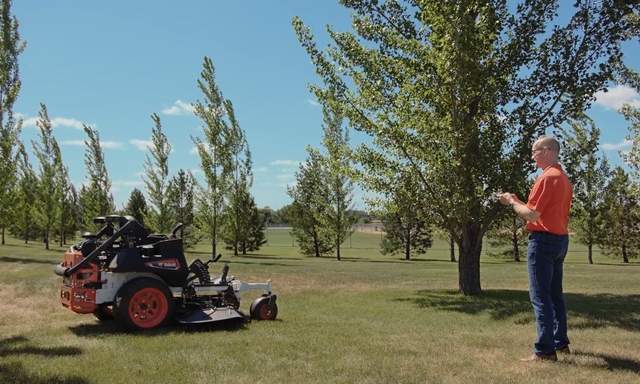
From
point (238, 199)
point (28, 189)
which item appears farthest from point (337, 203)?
point (28, 189)

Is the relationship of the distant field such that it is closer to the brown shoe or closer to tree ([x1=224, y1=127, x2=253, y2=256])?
tree ([x1=224, y1=127, x2=253, y2=256])

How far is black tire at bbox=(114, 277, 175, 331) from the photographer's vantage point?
8127 millimetres

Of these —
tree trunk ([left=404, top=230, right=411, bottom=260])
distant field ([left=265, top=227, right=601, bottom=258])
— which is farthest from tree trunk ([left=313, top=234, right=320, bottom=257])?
distant field ([left=265, top=227, right=601, bottom=258])

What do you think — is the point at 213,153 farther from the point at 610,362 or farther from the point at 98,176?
the point at 610,362

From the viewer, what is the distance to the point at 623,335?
26.1 feet

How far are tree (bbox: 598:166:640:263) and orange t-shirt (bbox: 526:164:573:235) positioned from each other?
3595 cm

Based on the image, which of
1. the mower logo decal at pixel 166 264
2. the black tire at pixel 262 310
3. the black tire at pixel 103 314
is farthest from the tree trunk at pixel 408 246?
the mower logo decal at pixel 166 264

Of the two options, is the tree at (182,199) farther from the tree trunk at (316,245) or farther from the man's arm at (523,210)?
the man's arm at (523,210)

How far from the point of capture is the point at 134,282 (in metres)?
8.30

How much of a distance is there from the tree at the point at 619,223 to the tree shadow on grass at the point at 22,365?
1520 inches

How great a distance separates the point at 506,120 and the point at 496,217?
2.51 m

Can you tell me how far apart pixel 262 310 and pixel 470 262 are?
6.70m

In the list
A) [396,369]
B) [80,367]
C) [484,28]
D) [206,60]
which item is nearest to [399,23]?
[484,28]

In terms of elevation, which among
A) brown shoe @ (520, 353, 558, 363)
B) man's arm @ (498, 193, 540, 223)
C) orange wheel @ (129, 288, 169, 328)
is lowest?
brown shoe @ (520, 353, 558, 363)
